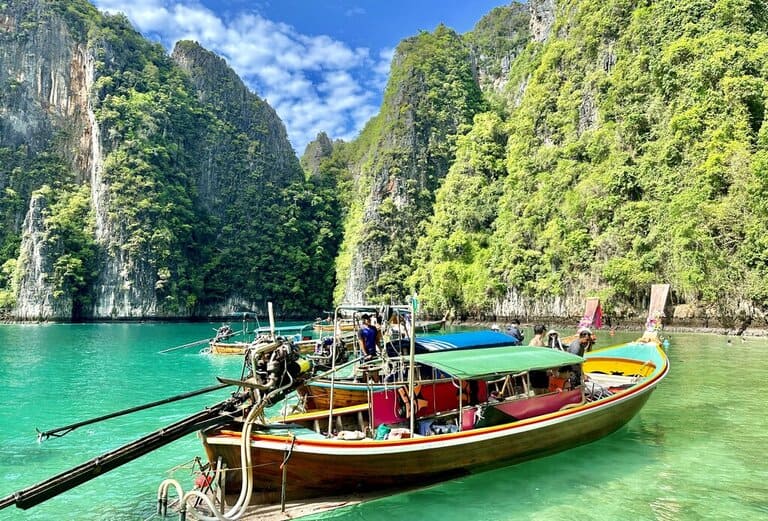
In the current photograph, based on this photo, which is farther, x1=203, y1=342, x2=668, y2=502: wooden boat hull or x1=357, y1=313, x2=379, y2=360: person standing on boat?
x1=357, y1=313, x2=379, y2=360: person standing on boat

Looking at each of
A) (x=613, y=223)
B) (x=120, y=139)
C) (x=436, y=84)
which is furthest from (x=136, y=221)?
(x=613, y=223)

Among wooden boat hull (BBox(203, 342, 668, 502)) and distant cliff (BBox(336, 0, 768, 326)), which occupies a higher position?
distant cliff (BBox(336, 0, 768, 326))

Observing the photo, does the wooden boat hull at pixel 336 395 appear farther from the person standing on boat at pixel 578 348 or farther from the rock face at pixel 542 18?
the rock face at pixel 542 18

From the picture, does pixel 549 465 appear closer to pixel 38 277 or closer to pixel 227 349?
pixel 227 349

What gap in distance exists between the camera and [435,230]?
209ft

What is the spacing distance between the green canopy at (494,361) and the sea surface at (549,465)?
1647 mm

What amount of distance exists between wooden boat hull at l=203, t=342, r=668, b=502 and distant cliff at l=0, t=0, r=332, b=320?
67.9 m

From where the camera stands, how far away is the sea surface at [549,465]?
7.02 m

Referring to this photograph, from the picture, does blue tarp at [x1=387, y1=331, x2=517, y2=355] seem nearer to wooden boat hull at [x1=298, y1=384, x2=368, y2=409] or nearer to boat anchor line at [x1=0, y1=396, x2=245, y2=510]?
wooden boat hull at [x1=298, y1=384, x2=368, y2=409]

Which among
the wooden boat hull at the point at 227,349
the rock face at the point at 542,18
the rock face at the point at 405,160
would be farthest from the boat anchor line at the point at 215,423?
the rock face at the point at 542,18

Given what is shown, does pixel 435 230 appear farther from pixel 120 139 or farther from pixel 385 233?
pixel 120 139

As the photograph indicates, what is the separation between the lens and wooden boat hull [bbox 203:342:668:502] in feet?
21.8

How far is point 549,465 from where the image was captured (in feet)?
28.3

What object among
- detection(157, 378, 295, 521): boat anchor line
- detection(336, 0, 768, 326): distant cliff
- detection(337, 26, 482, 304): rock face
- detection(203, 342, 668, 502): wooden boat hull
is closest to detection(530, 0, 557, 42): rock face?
detection(336, 0, 768, 326): distant cliff
